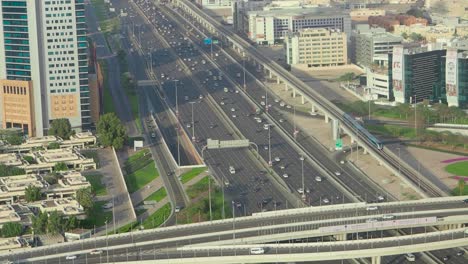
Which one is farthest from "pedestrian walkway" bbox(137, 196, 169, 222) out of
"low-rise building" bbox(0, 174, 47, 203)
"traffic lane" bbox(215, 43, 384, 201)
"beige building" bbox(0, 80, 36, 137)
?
"beige building" bbox(0, 80, 36, 137)

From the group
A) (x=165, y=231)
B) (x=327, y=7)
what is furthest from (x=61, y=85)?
(x=327, y=7)

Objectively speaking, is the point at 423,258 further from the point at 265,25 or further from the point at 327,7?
the point at 327,7

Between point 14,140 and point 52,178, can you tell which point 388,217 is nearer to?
point 52,178

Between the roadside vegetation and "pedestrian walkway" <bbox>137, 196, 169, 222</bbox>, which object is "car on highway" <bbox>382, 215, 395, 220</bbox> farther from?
"pedestrian walkway" <bbox>137, 196, 169, 222</bbox>

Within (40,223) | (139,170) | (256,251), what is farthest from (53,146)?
(256,251)

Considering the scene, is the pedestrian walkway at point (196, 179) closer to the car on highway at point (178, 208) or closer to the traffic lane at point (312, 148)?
the car on highway at point (178, 208)

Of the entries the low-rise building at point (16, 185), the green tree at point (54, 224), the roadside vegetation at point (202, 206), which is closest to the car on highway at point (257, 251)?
the roadside vegetation at point (202, 206)
